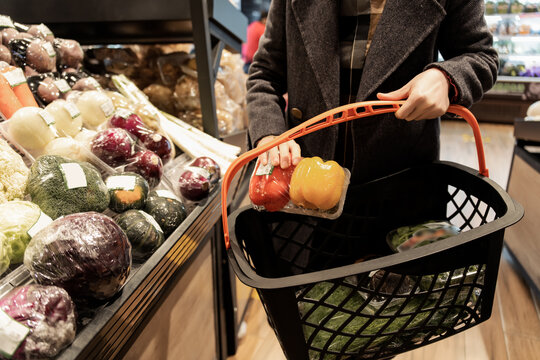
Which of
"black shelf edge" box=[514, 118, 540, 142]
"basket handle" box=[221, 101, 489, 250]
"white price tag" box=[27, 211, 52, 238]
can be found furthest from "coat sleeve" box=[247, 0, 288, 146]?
"black shelf edge" box=[514, 118, 540, 142]

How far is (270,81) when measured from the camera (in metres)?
1.10

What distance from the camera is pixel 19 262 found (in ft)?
2.50

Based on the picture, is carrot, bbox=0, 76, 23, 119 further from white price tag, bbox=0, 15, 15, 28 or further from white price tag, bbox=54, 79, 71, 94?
white price tag, bbox=0, 15, 15, 28

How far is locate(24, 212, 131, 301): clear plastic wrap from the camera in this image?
0.66m

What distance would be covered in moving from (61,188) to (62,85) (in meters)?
0.69

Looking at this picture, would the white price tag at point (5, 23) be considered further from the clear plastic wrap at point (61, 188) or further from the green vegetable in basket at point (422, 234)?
the green vegetable in basket at point (422, 234)

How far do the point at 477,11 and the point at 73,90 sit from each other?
1349 mm

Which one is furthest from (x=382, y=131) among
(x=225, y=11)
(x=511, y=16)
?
(x=511, y=16)

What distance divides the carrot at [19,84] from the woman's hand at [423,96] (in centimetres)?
Result: 109

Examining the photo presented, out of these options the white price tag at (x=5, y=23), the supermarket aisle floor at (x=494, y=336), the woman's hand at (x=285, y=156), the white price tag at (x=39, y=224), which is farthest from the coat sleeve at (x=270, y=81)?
the supermarket aisle floor at (x=494, y=336)

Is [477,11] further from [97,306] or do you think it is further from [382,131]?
[97,306]

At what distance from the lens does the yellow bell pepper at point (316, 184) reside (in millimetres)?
701

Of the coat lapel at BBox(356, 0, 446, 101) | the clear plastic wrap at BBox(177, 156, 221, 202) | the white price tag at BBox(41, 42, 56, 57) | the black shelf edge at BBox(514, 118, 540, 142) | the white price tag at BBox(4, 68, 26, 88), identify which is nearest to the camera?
the coat lapel at BBox(356, 0, 446, 101)

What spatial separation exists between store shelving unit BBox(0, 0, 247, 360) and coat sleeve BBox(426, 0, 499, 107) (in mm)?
793
